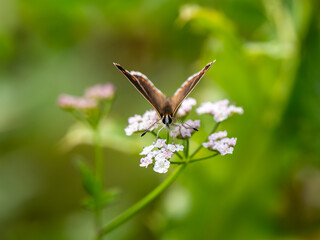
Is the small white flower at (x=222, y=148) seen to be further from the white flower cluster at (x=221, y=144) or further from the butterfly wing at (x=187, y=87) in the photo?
the butterfly wing at (x=187, y=87)

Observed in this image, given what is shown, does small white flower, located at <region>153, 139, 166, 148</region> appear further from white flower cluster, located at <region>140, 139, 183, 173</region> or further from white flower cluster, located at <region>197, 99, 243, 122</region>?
white flower cluster, located at <region>197, 99, 243, 122</region>

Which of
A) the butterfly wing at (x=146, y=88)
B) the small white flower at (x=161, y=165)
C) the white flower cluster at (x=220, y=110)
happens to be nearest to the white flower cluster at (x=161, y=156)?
the small white flower at (x=161, y=165)

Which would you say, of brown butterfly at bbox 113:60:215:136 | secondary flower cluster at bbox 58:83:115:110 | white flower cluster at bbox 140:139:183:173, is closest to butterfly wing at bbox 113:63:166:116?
Result: brown butterfly at bbox 113:60:215:136

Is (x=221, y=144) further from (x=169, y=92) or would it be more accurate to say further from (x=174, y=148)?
(x=169, y=92)

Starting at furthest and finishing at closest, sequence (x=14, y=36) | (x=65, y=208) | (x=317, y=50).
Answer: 1. (x=14, y=36)
2. (x=65, y=208)
3. (x=317, y=50)

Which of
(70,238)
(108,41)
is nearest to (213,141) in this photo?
(70,238)

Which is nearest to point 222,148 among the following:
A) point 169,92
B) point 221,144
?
point 221,144

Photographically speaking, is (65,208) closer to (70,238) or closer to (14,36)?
(70,238)

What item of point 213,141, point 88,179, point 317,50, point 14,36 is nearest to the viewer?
point 213,141

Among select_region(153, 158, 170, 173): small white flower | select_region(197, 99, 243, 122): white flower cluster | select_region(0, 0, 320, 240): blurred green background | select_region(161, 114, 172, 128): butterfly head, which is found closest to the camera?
select_region(153, 158, 170, 173): small white flower
